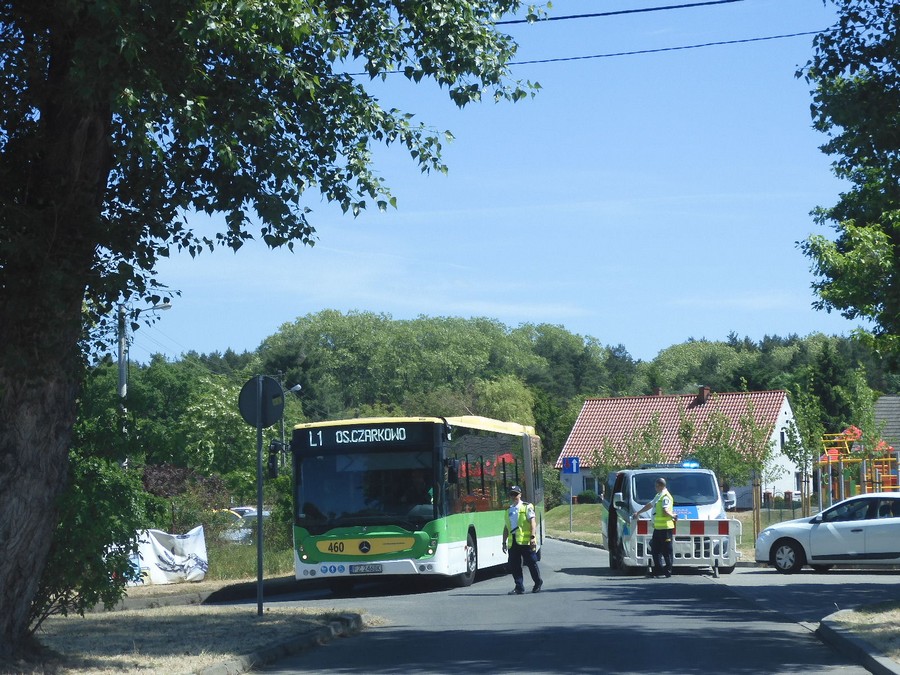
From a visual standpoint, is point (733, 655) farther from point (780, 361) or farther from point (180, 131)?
point (780, 361)

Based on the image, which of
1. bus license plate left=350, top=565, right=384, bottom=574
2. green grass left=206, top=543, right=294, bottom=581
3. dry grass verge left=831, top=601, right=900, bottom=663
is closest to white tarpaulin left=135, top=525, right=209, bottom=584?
green grass left=206, top=543, right=294, bottom=581

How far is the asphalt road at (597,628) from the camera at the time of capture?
38.4 feet

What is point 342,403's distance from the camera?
106625 mm

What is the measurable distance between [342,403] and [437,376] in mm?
8395

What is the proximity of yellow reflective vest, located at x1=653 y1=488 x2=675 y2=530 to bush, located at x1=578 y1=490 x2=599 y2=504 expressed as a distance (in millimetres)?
56501

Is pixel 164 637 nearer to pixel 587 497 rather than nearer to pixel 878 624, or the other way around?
pixel 878 624

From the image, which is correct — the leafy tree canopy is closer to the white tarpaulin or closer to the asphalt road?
the asphalt road

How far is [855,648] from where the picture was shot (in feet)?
39.1

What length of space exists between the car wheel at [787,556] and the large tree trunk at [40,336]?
18.1m

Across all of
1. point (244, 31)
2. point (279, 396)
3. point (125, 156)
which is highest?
point (244, 31)

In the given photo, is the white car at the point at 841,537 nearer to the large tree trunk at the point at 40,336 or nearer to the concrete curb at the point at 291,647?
the concrete curb at the point at 291,647

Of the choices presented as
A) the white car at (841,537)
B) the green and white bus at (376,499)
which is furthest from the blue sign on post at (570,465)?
the green and white bus at (376,499)

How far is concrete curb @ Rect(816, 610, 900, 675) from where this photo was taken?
10596 mm

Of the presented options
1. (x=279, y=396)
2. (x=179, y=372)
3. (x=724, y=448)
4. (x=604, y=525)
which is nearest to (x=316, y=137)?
(x=279, y=396)
